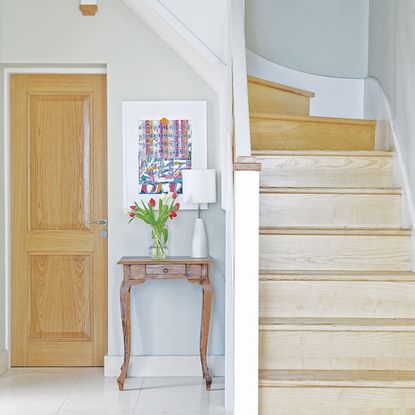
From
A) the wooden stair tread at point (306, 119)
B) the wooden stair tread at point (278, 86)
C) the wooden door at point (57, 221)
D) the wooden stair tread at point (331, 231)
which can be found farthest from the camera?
the wooden door at point (57, 221)

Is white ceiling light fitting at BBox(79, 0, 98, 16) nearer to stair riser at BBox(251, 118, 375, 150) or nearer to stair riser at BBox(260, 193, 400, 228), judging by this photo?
stair riser at BBox(251, 118, 375, 150)

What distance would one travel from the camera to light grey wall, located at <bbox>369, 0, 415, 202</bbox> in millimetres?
3668

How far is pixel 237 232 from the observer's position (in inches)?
114

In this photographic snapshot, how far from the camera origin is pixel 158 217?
5.00m

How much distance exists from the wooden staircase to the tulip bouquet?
102 centimetres

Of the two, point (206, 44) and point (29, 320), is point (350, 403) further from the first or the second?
point (29, 320)

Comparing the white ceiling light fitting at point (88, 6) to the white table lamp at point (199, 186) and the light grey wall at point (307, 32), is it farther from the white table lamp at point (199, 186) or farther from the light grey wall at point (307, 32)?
the white table lamp at point (199, 186)

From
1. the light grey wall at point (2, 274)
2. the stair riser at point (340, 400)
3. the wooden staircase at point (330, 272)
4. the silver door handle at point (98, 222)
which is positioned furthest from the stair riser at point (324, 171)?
the light grey wall at point (2, 274)

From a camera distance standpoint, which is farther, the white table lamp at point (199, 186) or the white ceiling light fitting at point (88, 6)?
the white ceiling light fitting at point (88, 6)

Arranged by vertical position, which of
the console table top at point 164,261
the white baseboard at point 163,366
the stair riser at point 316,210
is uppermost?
the stair riser at point 316,210

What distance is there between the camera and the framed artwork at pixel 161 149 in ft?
16.9

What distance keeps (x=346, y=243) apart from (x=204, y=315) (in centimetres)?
161

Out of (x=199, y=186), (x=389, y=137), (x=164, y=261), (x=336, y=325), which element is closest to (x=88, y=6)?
(x=199, y=186)

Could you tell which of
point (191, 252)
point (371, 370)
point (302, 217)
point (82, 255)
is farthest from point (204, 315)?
point (371, 370)
